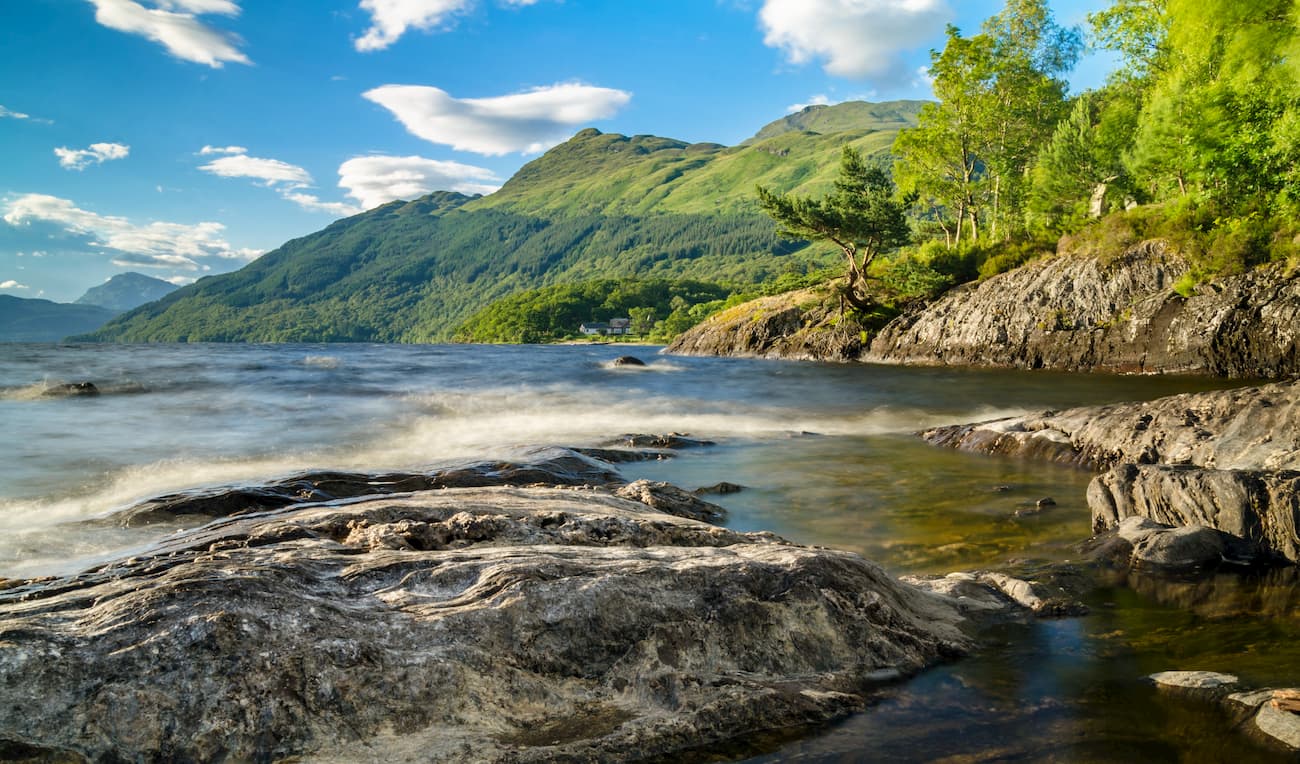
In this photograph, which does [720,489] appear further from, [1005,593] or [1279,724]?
[1279,724]

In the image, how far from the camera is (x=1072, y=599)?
309 inches

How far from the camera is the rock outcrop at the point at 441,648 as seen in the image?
3889 mm

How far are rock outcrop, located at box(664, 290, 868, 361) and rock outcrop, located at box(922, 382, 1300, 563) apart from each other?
36477 millimetres

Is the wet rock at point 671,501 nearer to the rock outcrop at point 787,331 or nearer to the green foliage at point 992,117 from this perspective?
the rock outcrop at point 787,331

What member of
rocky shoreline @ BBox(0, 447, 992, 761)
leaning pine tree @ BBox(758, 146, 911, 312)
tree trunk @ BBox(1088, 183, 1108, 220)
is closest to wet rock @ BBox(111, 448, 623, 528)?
rocky shoreline @ BBox(0, 447, 992, 761)

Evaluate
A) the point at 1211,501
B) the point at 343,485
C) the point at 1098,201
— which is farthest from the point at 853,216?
the point at 343,485

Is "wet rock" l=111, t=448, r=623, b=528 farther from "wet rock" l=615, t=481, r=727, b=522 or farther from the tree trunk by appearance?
the tree trunk

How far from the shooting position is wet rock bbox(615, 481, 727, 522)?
1059 centimetres

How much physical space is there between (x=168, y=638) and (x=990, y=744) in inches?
207

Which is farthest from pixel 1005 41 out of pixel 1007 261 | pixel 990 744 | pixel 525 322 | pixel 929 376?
pixel 525 322

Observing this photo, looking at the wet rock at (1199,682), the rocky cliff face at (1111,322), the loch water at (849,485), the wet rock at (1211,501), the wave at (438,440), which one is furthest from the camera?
the rocky cliff face at (1111,322)

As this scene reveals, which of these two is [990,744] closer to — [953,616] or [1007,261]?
[953,616]

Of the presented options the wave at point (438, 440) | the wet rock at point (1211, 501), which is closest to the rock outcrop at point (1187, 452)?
the wet rock at point (1211, 501)

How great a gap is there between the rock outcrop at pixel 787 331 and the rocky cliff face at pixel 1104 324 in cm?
28
